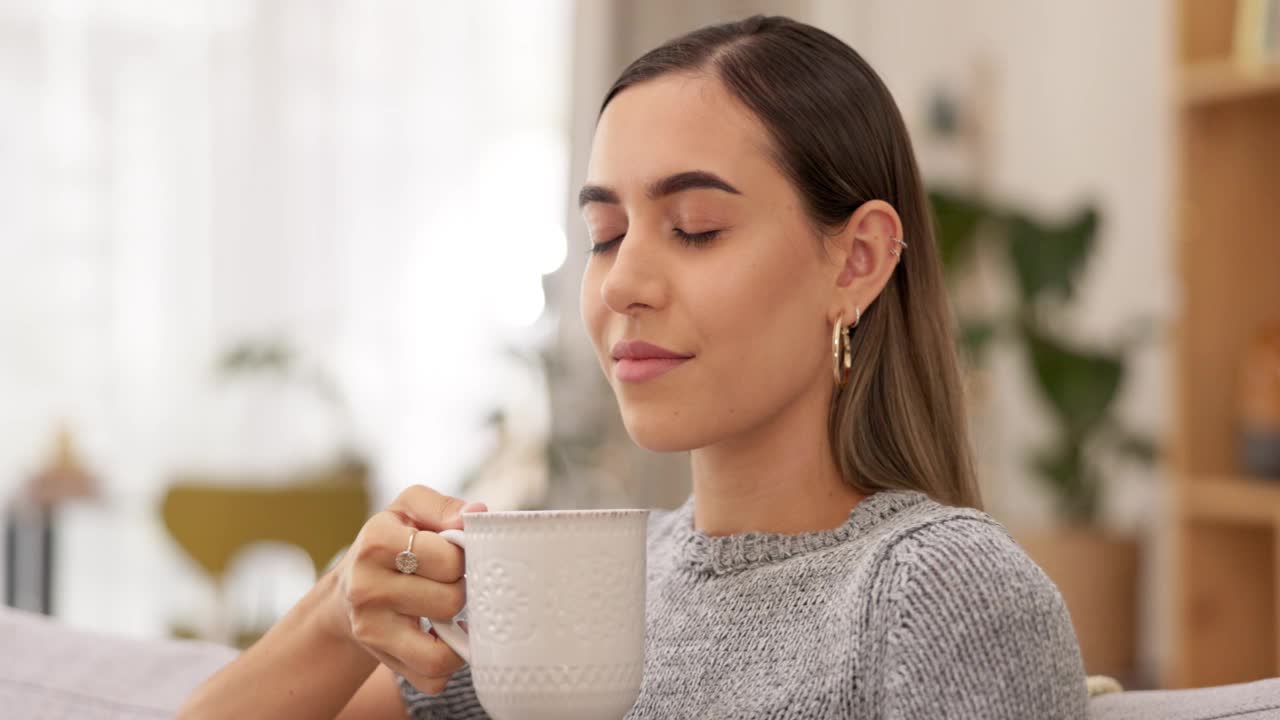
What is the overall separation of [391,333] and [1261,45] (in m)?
2.76

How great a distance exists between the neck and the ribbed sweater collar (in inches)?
0.8

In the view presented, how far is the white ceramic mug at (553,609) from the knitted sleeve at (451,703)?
0.39 m

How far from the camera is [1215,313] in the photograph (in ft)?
9.08

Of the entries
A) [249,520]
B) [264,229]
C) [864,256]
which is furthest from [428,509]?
[264,229]

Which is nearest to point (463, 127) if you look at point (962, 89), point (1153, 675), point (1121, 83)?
point (962, 89)

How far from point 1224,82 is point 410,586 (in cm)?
225

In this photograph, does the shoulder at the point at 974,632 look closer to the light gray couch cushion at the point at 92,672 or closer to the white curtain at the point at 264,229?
the light gray couch cushion at the point at 92,672

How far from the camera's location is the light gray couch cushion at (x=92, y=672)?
1218mm

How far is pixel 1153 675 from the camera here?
3770mm

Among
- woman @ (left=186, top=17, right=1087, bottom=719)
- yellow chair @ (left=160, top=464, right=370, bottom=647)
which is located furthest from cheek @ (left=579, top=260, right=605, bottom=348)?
yellow chair @ (left=160, top=464, right=370, bottom=647)

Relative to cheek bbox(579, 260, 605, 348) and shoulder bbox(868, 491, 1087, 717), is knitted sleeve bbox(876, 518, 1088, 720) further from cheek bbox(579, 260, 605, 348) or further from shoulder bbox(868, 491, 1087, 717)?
cheek bbox(579, 260, 605, 348)

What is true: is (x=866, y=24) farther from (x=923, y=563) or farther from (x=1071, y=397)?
(x=923, y=563)

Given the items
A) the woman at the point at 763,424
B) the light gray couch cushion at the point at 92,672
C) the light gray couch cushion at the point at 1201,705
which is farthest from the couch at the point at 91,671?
the light gray couch cushion at the point at 1201,705

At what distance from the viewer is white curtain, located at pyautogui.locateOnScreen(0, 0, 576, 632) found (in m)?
4.23
